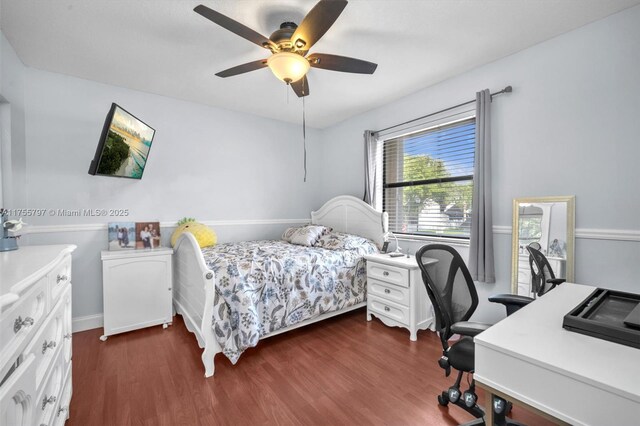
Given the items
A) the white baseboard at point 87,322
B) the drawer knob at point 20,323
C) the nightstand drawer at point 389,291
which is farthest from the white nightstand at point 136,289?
the nightstand drawer at point 389,291

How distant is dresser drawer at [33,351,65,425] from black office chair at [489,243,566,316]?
6.88 feet

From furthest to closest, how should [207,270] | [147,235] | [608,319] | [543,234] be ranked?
[147,235], [543,234], [207,270], [608,319]

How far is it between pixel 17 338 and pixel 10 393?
0.16 m

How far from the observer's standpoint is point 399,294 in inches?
104

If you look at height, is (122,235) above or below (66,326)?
above

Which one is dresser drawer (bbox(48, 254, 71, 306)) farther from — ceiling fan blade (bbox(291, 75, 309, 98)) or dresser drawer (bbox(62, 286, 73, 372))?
A: ceiling fan blade (bbox(291, 75, 309, 98))

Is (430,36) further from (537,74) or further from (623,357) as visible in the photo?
(623,357)

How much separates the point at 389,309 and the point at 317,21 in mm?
2484

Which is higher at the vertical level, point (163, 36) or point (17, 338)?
point (163, 36)

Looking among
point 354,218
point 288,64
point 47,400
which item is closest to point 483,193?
point 354,218

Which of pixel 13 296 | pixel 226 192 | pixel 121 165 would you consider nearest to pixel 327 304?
pixel 226 192

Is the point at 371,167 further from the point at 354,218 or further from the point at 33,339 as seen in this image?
the point at 33,339

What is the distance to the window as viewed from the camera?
9.23 feet

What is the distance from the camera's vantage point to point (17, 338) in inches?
32.4
